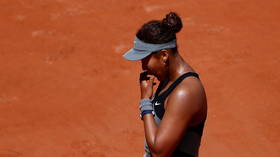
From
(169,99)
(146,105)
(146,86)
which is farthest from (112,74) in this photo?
(169,99)

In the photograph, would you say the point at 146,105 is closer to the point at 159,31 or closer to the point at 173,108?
the point at 173,108

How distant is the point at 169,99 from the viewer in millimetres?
2725

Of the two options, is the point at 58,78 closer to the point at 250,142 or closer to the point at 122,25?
the point at 122,25

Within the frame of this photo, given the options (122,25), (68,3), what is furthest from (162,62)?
(68,3)

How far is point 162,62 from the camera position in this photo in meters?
2.83

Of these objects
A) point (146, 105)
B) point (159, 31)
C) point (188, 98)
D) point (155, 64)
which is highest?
point (159, 31)

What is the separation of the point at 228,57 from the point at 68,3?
10.9 ft

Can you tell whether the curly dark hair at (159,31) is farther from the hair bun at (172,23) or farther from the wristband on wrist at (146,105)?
the wristband on wrist at (146,105)

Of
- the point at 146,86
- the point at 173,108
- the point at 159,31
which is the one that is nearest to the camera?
the point at 173,108

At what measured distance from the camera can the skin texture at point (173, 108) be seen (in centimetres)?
264

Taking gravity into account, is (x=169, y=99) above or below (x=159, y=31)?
below

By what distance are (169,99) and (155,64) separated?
242 millimetres

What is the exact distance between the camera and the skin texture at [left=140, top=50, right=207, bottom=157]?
8.65 ft

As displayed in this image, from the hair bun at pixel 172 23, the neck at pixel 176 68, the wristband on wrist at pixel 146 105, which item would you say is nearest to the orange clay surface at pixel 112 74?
the wristband on wrist at pixel 146 105
